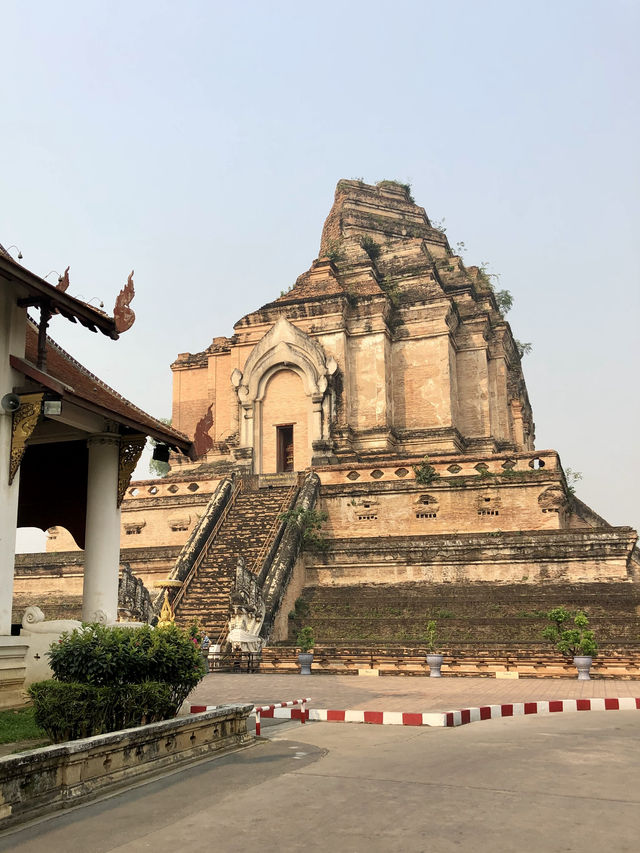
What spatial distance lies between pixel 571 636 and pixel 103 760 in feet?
34.9

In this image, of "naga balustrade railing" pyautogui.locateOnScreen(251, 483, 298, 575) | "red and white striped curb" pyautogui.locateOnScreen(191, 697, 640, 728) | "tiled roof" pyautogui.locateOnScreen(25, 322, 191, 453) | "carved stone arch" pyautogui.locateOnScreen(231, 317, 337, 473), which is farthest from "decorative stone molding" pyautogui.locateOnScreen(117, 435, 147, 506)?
Answer: "carved stone arch" pyautogui.locateOnScreen(231, 317, 337, 473)

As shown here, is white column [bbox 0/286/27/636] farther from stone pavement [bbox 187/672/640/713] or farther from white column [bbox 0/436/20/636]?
stone pavement [bbox 187/672/640/713]

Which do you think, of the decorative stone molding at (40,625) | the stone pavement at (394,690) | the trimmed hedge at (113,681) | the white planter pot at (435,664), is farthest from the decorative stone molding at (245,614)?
the trimmed hedge at (113,681)

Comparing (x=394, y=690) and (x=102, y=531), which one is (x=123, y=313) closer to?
(x=102, y=531)

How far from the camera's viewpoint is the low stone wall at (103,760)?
5.21 metres

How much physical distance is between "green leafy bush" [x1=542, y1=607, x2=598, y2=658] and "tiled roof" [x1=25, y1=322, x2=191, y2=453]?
804cm

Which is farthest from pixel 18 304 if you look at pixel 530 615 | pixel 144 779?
pixel 530 615

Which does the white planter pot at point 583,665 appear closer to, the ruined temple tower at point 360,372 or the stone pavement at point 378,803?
the stone pavement at point 378,803

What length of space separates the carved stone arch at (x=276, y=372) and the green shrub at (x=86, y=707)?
66.8 ft

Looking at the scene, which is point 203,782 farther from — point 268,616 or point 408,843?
point 268,616

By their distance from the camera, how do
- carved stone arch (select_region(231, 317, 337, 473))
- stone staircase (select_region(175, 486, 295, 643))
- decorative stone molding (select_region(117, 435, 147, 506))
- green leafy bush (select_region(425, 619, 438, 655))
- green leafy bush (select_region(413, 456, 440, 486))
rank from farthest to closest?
carved stone arch (select_region(231, 317, 337, 473)), green leafy bush (select_region(413, 456, 440, 486)), stone staircase (select_region(175, 486, 295, 643)), green leafy bush (select_region(425, 619, 438, 655)), decorative stone molding (select_region(117, 435, 147, 506))

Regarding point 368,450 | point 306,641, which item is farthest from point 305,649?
point 368,450

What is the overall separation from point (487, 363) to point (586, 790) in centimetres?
2571

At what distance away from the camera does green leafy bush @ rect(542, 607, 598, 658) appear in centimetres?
1454
